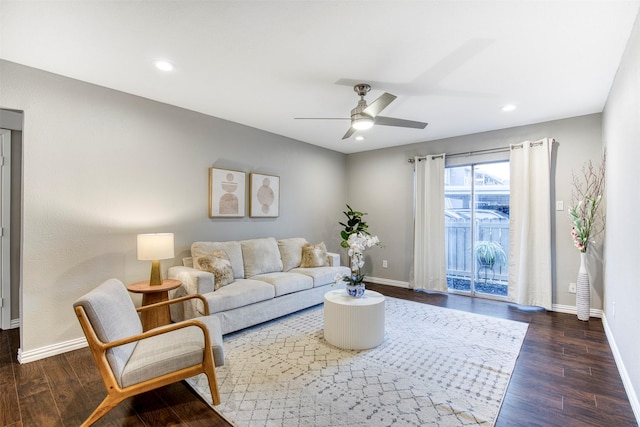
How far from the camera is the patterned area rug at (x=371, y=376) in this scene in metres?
1.97

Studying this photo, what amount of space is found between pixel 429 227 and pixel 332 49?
142 inches

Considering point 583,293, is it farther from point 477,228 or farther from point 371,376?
point 371,376

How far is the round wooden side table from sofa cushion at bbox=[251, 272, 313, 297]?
108 cm

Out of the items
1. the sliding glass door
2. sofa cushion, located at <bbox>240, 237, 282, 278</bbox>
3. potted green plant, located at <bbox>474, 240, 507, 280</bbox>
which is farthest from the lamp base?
potted green plant, located at <bbox>474, 240, 507, 280</bbox>

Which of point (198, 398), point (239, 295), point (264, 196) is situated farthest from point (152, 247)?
point (264, 196)

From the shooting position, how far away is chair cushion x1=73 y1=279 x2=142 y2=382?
1.78 metres

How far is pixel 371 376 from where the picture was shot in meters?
2.43

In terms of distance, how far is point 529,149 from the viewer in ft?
14.0

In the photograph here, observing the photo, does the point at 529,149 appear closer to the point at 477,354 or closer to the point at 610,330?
the point at 610,330

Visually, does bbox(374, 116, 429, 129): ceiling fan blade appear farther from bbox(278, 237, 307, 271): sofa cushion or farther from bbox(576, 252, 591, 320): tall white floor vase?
bbox(576, 252, 591, 320): tall white floor vase

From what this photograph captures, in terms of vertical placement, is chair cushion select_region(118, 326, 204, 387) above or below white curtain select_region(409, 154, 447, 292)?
below

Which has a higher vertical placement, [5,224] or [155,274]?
[5,224]

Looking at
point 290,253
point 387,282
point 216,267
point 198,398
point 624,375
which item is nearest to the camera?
point 198,398

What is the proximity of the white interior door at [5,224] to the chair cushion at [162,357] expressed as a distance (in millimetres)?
2461
